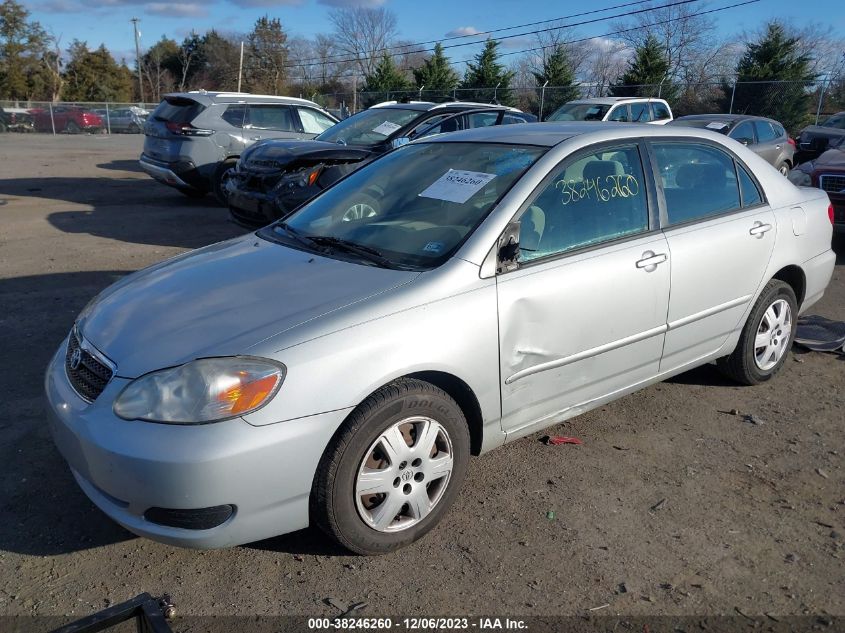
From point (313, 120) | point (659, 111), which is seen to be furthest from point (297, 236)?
point (659, 111)

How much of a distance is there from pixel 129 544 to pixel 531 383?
1829 mm

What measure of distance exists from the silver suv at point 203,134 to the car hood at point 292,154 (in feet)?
7.30

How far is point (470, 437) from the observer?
3121 millimetres

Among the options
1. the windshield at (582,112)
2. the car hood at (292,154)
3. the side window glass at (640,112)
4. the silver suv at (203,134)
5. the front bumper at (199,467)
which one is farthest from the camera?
the side window glass at (640,112)

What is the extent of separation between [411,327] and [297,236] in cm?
123

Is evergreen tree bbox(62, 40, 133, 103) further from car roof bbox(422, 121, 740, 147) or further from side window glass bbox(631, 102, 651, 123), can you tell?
car roof bbox(422, 121, 740, 147)

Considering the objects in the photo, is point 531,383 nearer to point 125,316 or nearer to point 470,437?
point 470,437

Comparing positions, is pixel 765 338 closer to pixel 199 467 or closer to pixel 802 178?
pixel 199 467

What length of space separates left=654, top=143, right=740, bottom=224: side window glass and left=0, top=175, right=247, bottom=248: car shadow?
5.78 metres

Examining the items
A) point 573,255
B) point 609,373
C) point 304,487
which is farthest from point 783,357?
point 304,487

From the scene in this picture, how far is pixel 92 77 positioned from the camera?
53.9 meters

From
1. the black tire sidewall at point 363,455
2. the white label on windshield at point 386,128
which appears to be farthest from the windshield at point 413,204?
the white label on windshield at point 386,128

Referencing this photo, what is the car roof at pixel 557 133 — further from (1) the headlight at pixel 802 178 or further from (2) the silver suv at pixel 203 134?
(2) the silver suv at pixel 203 134

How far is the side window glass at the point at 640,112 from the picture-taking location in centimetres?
1516
